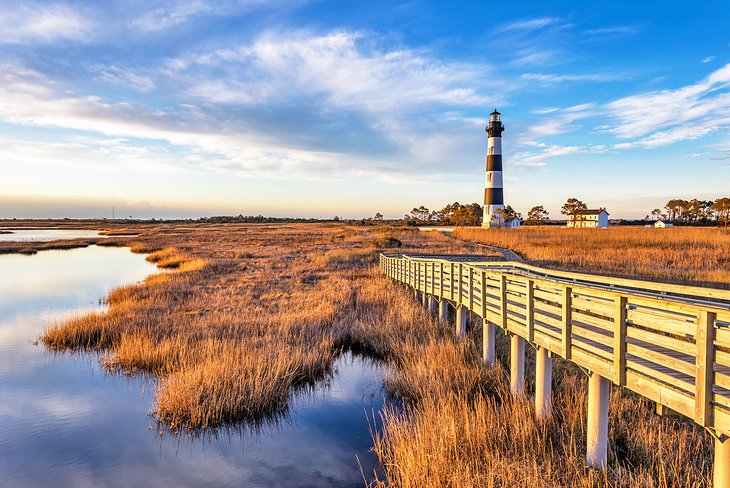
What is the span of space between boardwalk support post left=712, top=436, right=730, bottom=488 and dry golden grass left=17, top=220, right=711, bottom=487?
78 centimetres

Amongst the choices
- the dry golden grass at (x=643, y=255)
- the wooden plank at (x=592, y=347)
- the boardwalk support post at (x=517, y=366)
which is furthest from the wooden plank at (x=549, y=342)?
the dry golden grass at (x=643, y=255)

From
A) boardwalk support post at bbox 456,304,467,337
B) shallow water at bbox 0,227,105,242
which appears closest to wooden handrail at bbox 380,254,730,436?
boardwalk support post at bbox 456,304,467,337

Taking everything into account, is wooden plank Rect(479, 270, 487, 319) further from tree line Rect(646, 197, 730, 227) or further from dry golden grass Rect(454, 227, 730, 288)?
tree line Rect(646, 197, 730, 227)

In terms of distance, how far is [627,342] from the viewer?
5488 mm

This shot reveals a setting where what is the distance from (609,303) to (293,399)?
683cm

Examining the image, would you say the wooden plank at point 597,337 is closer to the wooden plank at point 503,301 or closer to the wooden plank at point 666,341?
the wooden plank at point 666,341

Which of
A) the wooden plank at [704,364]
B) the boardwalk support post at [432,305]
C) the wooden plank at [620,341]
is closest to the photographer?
the wooden plank at [704,364]

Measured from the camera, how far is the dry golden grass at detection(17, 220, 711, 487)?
234 inches

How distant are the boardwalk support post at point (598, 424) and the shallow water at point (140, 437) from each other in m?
3.33

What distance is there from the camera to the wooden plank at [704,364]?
409cm

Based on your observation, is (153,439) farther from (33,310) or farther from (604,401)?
(33,310)

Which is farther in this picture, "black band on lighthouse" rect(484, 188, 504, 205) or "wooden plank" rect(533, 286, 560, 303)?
"black band on lighthouse" rect(484, 188, 504, 205)

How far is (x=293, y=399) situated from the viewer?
390 inches

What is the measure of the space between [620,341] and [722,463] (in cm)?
146
